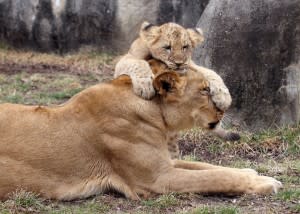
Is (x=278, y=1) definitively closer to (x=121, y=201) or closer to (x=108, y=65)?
(x=121, y=201)

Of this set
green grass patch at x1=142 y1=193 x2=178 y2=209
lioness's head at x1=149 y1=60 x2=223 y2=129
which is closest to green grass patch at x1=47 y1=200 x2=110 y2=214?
green grass patch at x1=142 y1=193 x2=178 y2=209

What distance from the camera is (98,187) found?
174 inches

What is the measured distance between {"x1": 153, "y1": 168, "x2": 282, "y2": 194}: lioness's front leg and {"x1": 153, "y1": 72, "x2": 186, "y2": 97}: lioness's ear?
474 mm

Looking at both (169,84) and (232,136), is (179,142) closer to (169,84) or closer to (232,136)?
(232,136)

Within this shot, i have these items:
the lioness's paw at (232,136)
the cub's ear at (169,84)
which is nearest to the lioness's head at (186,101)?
the cub's ear at (169,84)

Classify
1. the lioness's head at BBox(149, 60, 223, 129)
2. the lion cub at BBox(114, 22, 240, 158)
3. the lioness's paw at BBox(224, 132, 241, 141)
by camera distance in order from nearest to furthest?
the lioness's head at BBox(149, 60, 223, 129) < the lion cub at BBox(114, 22, 240, 158) < the lioness's paw at BBox(224, 132, 241, 141)

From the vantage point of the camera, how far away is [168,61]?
200 inches

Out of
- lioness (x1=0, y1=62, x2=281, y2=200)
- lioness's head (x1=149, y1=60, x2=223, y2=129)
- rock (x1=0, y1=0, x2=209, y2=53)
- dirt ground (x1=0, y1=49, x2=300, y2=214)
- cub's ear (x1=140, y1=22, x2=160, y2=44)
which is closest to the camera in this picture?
dirt ground (x1=0, y1=49, x2=300, y2=214)

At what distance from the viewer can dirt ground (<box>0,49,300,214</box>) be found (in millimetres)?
4223

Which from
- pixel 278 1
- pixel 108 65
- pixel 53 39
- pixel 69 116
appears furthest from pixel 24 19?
pixel 69 116

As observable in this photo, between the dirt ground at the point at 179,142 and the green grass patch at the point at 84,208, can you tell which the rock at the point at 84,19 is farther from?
the green grass patch at the point at 84,208

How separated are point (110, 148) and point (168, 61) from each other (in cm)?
96

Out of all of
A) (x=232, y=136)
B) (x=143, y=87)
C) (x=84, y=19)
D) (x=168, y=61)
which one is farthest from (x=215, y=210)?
(x=84, y=19)

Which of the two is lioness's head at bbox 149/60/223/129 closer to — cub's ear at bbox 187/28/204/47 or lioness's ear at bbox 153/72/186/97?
lioness's ear at bbox 153/72/186/97
